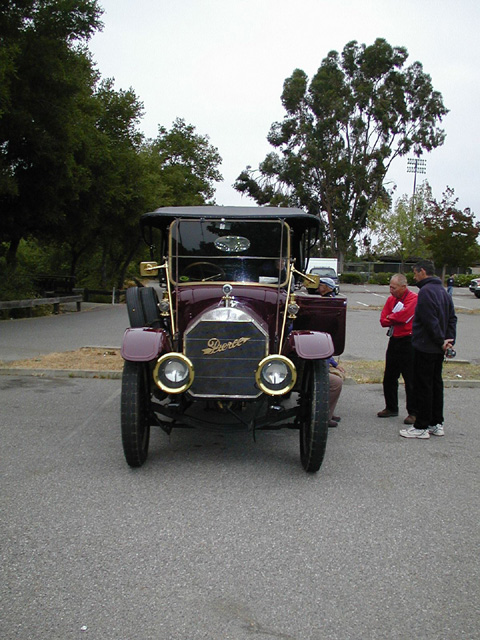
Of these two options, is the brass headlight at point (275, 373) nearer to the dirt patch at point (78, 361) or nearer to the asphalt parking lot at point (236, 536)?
the asphalt parking lot at point (236, 536)

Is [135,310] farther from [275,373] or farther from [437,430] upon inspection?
[437,430]

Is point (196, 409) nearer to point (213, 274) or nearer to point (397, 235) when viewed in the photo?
point (213, 274)

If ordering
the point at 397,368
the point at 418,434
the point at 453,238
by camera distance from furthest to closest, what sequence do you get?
1. the point at 453,238
2. the point at 397,368
3. the point at 418,434

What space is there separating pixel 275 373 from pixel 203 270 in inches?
72.5

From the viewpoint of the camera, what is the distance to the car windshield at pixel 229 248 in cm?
631

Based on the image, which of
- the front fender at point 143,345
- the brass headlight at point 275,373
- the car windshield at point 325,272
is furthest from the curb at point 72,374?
the car windshield at point 325,272

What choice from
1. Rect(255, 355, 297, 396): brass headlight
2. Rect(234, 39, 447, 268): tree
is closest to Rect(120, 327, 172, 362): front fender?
Rect(255, 355, 297, 396): brass headlight

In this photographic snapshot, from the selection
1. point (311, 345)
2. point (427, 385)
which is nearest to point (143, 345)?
point (311, 345)

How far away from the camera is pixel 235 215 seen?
245 inches

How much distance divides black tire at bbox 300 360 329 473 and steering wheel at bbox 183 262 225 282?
1478 mm

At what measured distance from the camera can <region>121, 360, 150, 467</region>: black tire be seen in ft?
15.9

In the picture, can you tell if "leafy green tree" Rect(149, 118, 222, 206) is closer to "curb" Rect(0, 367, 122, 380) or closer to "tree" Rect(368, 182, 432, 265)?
"tree" Rect(368, 182, 432, 265)

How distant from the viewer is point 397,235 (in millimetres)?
54562

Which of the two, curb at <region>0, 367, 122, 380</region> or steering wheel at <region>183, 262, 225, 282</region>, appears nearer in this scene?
steering wheel at <region>183, 262, 225, 282</region>
